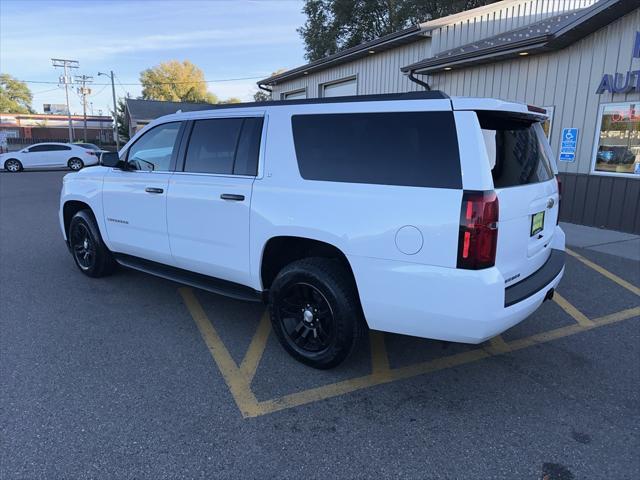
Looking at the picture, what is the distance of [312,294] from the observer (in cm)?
346

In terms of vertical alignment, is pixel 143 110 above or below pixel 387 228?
above

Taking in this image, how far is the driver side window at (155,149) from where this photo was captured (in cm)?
Result: 444

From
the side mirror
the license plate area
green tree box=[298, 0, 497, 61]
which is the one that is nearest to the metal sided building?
the license plate area

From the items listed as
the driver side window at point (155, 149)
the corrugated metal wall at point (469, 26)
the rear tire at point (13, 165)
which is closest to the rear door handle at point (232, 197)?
the driver side window at point (155, 149)

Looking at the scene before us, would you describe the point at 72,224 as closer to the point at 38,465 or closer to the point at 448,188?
the point at 38,465

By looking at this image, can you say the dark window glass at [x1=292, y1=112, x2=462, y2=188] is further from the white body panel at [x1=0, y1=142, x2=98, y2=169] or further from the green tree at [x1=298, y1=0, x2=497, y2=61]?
the green tree at [x1=298, y1=0, x2=497, y2=61]

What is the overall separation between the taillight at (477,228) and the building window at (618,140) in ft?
23.9

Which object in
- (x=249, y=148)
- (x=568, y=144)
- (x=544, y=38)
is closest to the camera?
(x=249, y=148)

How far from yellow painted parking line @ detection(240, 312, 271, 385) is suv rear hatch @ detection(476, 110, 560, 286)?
6.36ft

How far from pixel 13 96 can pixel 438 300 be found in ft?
384

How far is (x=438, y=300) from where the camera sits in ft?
9.15

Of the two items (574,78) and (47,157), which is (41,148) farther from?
(574,78)

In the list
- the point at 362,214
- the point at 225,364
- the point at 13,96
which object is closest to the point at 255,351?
the point at 225,364

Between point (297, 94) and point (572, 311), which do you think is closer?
point (572, 311)
